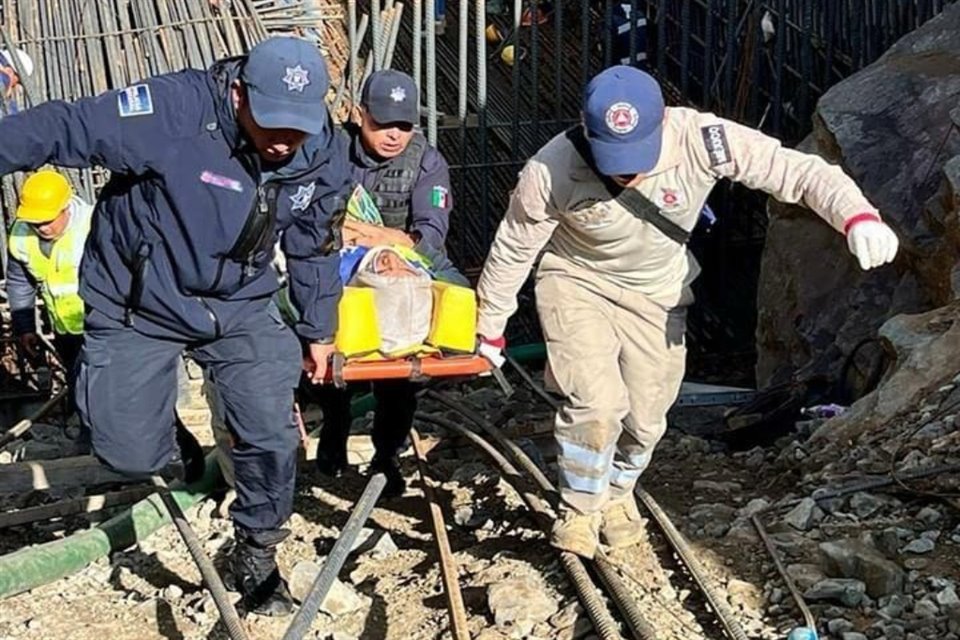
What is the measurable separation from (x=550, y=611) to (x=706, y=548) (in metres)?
0.76

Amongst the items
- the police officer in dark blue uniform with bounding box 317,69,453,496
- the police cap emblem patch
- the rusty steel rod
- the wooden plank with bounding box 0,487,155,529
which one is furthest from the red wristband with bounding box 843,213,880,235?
the wooden plank with bounding box 0,487,155,529

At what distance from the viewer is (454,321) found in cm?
603

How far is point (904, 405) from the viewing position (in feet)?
22.9

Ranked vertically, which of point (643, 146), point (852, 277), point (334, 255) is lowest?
point (852, 277)

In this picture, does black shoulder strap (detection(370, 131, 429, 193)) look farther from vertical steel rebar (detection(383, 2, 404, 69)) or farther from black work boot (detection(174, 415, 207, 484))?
vertical steel rebar (detection(383, 2, 404, 69))

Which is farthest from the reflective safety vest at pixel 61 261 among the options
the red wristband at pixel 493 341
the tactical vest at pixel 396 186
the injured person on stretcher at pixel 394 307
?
the red wristband at pixel 493 341

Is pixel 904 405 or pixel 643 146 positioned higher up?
pixel 643 146

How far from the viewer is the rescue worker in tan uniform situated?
513 centimetres

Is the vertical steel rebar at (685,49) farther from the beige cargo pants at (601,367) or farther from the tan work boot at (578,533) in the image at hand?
the tan work boot at (578,533)

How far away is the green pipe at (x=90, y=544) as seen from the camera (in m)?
6.12

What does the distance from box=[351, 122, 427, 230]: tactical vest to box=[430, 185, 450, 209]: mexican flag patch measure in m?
0.09

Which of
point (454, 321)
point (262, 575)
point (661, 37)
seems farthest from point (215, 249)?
point (661, 37)

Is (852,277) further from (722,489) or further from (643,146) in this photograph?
(643,146)

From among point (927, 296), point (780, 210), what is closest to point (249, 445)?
point (927, 296)
